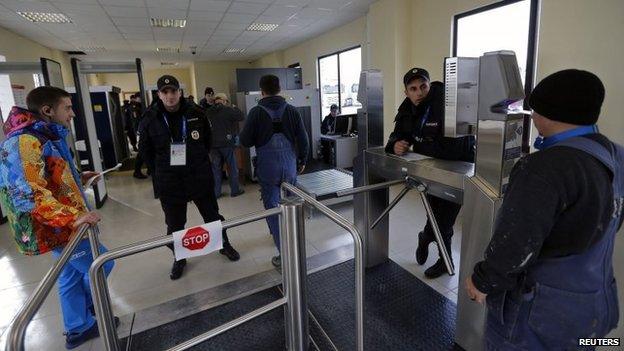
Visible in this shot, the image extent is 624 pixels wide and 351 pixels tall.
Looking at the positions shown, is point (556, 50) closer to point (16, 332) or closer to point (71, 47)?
point (16, 332)

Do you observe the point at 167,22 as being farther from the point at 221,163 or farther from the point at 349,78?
the point at 349,78

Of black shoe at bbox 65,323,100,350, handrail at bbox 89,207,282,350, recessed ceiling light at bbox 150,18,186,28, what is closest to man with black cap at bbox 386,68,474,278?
handrail at bbox 89,207,282,350

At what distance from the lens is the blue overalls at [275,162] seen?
93.9 inches

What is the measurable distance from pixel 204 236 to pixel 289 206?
0.32 metres

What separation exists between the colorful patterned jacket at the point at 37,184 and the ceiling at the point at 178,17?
3.52m

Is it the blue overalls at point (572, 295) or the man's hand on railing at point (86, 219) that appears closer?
the blue overalls at point (572, 295)

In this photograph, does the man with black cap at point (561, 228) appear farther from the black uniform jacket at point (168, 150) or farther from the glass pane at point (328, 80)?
the glass pane at point (328, 80)

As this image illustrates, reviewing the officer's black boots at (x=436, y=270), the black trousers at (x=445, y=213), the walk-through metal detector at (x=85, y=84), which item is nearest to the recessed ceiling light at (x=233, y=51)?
the walk-through metal detector at (x=85, y=84)

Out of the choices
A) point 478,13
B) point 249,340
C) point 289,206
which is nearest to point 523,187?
point 289,206

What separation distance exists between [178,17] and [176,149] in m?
3.85

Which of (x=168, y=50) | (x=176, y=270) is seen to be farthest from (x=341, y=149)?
(x=168, y=50)

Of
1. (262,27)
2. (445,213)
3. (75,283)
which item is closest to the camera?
(75,283)

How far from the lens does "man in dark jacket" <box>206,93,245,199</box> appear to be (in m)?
4.18

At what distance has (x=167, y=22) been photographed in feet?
18.1
